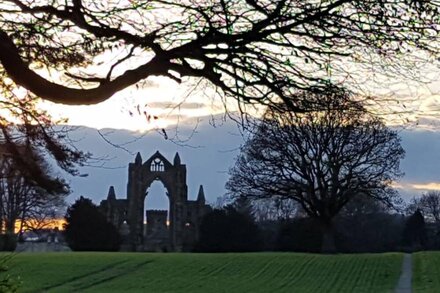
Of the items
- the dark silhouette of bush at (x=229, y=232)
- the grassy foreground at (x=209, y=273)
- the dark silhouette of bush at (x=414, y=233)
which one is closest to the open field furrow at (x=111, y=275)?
the grassy foreground at (x=209, y=273)

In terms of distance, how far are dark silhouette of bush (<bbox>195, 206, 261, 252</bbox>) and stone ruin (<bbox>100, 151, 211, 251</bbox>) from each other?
46.8ft

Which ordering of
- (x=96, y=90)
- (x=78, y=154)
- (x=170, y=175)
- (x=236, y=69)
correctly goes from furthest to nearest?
(x=170, y=175), (x=78, y=154), (x=236, y=69), (x=96, y=90)

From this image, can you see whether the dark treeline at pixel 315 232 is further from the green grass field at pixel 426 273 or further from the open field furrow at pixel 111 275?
the open field furrow at pixel 111 275

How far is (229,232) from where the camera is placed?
61.0 metres

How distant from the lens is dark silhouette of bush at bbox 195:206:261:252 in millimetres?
60062

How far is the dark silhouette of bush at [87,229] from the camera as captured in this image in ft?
203

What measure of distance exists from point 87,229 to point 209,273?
2966cm

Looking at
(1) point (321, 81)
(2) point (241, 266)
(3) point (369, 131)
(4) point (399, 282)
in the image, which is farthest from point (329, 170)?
(1) point (321, 81)

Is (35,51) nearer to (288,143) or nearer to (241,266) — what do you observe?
(241,266)

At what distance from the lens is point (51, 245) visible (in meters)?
70.4

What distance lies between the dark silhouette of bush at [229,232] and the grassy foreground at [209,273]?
1664 cm

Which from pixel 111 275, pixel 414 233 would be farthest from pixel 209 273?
pixel 414 233

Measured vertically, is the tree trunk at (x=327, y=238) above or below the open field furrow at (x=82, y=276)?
above

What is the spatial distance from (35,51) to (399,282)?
83.0 feet
